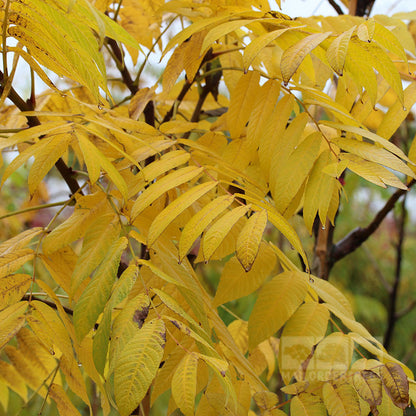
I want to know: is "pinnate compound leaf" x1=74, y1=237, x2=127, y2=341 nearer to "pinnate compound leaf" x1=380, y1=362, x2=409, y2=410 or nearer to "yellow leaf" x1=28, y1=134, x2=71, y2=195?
"yellow leaf" x1=28, y1=134, x2=71, y2=195

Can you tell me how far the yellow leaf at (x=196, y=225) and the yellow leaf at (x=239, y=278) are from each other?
11 centimetres

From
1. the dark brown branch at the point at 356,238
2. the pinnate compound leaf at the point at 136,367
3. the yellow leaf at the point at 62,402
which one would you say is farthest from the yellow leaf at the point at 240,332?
the pinnate compound leaf at the point at 136,367

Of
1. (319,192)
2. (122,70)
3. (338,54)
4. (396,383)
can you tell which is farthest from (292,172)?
(122,70)

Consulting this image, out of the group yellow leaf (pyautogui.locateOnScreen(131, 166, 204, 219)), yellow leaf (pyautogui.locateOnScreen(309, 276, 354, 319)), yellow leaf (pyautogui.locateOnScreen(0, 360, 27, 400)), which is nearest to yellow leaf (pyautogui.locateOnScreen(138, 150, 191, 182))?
yellow leaf (pyautogui.locateOnScreen(131, 166, 204, 219))

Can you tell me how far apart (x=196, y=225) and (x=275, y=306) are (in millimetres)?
152

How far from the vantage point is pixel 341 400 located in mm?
482

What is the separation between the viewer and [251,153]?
1.99ft

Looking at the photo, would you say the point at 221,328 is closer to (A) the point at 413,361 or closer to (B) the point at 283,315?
(B) the point at 283,315

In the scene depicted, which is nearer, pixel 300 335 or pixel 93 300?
pixel 93 300

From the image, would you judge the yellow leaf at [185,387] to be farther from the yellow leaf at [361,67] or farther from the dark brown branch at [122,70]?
the dark brown branch at [122,70]

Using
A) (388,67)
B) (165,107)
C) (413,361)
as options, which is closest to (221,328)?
(388,67)

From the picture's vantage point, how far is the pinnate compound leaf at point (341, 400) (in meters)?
0.48

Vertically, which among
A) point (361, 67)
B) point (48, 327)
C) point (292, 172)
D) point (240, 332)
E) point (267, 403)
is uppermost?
point (361, 67)

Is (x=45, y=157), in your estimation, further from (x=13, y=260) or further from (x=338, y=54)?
(x=338, y=54)
